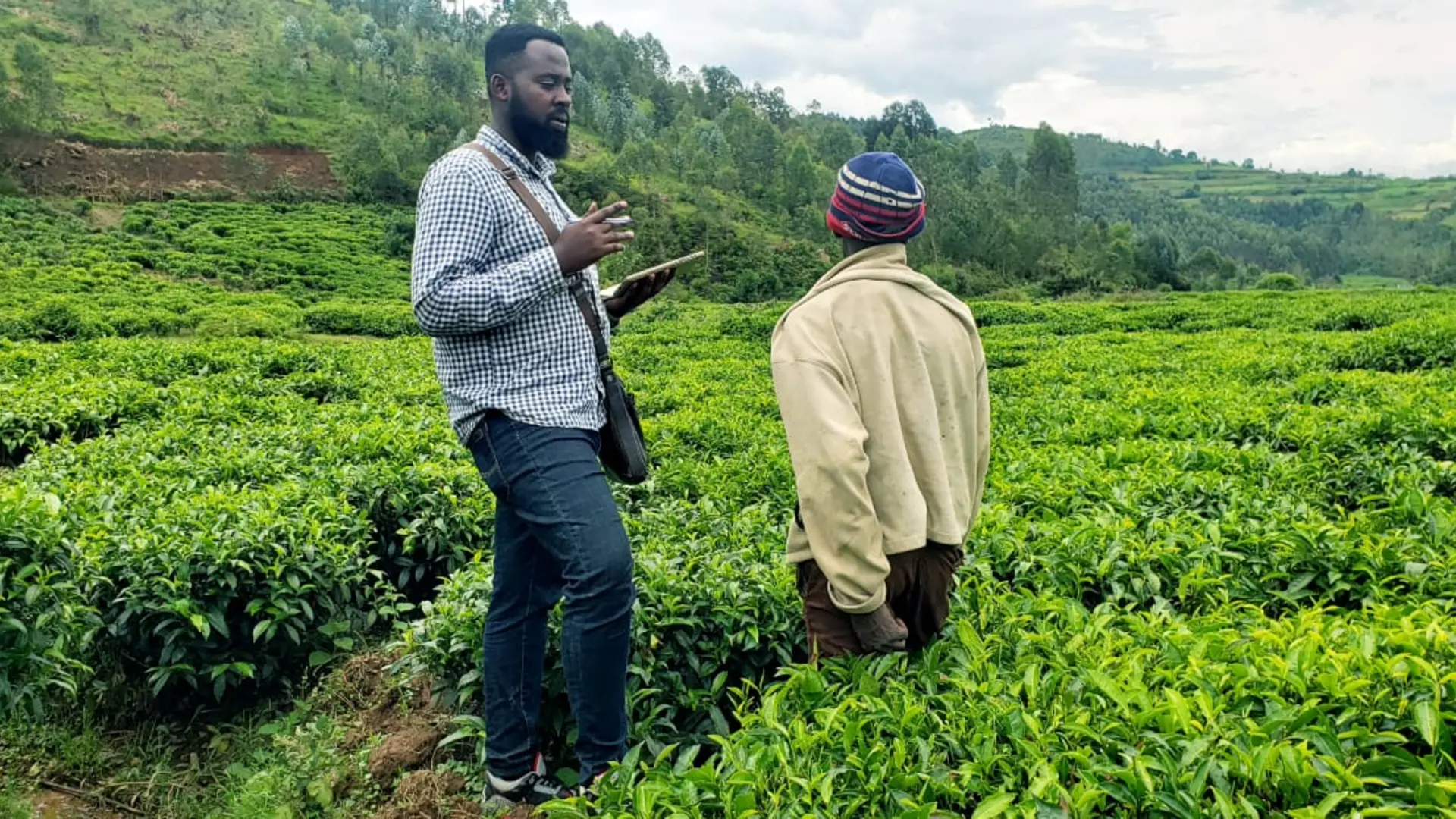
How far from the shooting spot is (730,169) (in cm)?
6216

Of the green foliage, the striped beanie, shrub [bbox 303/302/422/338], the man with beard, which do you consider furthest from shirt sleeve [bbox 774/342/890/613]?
the green foliage

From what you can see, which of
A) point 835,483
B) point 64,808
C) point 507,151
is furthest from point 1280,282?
point 64,808

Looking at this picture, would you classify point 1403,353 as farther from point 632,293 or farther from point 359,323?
point 359,323

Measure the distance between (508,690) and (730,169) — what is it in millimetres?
61638

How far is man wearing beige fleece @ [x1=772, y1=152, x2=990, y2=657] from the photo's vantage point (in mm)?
2211

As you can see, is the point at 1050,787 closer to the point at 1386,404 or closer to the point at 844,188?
the point at 844,188

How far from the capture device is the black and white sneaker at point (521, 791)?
114 inches

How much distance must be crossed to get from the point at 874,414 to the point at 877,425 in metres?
0.03

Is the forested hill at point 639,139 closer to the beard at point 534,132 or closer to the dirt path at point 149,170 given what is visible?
the dirt path at point 149,170

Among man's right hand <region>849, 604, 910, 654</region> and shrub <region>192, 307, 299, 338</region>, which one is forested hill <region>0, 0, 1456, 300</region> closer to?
shrub <region>192, 307, 299, 338</region>

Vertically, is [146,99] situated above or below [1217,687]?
above

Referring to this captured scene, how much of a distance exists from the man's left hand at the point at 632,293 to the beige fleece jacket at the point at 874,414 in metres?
0.66

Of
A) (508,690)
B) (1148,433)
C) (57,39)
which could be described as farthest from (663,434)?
(57,39)

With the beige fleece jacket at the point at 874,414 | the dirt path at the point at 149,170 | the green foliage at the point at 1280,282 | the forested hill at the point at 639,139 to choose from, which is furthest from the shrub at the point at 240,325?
the green foliage at the point at 1280,282
